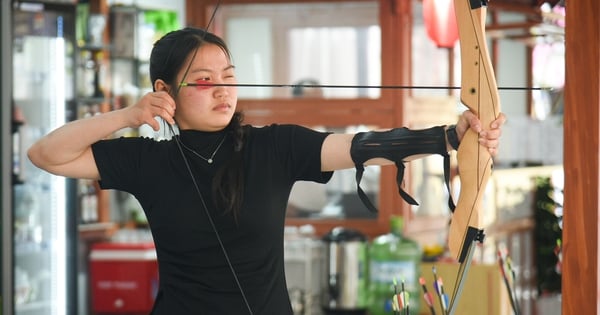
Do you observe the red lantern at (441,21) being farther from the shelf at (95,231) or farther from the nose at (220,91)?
the nose at (220,91)

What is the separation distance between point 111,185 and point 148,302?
3770 mm

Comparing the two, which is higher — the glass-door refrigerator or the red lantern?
the red lantern

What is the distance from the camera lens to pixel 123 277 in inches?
224

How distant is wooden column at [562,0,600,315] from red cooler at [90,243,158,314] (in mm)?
3930

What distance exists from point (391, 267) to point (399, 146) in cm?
368

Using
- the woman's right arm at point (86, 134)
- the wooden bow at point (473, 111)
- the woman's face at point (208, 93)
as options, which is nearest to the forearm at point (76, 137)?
the woman's right arm at point (86, 134)

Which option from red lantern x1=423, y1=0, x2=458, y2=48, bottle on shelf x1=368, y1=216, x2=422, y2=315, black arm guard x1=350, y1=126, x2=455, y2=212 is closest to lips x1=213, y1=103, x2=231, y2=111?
black arm guard x1=350, y1=126, x2=455, y2=212

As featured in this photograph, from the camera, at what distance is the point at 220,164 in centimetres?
195

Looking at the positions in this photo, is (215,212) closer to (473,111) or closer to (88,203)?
(473,111)

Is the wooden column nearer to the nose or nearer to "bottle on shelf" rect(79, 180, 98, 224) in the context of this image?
the nose

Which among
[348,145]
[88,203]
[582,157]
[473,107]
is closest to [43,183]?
[88,203]

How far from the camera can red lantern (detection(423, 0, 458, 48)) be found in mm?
4824

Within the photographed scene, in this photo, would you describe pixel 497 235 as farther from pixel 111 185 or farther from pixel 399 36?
pixel 111 185

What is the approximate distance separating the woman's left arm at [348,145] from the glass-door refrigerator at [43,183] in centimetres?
360
